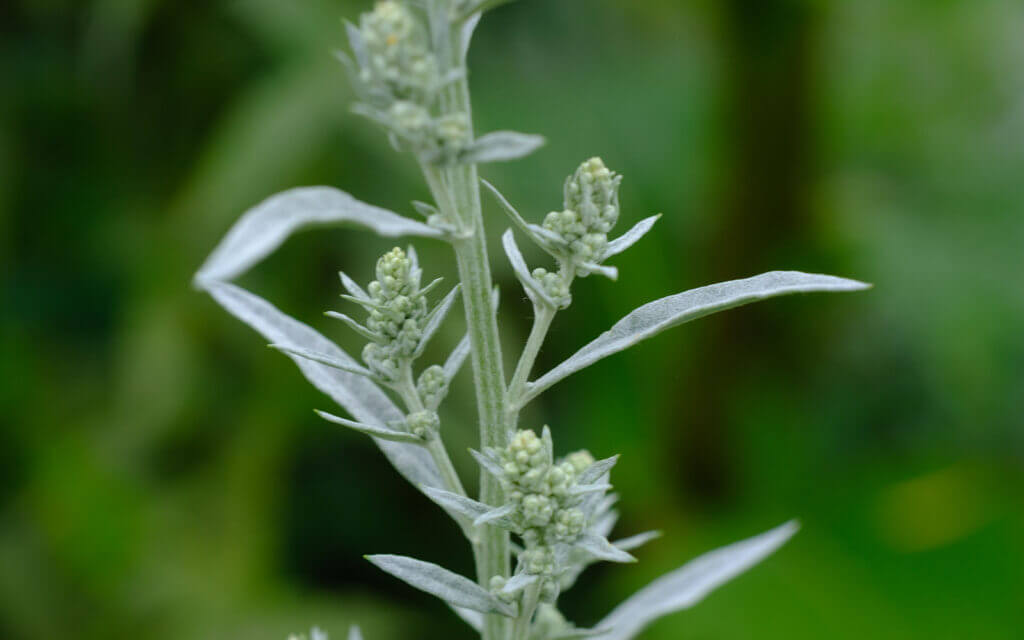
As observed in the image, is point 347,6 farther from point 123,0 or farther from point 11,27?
point 11,27

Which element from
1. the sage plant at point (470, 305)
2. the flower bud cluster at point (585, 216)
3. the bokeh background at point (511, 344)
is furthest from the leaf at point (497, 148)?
the bokeh background at point (511, 344)

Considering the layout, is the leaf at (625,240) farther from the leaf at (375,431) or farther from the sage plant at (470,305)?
the leaf at (375,431)

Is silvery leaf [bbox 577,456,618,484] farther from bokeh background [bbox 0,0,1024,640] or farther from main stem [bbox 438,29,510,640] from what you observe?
bokeh background [bbox 0,0,1024,640]

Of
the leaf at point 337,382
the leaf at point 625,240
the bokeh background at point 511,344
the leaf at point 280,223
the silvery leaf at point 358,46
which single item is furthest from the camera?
the bokeh background at point 511,344

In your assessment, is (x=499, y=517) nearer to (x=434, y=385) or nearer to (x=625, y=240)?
(x=434, y=385)

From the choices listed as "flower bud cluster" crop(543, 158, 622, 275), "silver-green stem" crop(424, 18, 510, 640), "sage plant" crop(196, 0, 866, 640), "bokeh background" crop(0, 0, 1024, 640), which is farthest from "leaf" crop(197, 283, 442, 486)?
"bokeh background" crop(0, 0, 1024, 640)

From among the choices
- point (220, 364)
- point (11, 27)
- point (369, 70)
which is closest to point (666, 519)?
point (220, 364)
